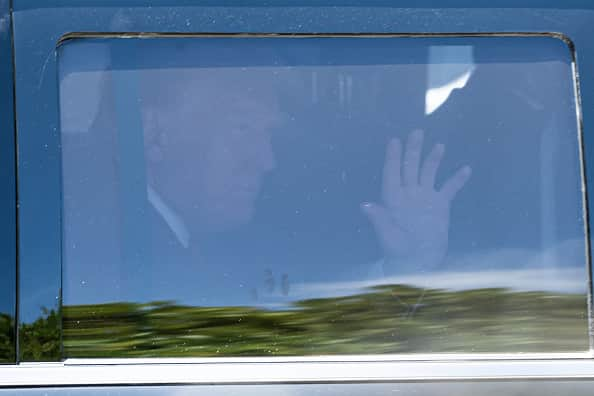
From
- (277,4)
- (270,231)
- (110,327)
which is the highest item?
(277,4)

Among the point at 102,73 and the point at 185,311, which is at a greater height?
the point at 102,73

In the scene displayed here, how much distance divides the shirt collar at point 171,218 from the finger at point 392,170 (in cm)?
49

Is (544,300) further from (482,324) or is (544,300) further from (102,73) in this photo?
(102,73)

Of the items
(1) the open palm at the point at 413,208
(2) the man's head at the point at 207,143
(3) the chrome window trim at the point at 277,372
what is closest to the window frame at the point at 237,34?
(3) the chrome window trim at the point at 277,372

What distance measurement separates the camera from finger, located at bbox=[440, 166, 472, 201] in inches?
82.6

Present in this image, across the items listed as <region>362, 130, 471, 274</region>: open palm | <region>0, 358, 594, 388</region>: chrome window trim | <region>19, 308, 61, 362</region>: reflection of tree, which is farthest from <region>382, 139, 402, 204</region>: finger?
<region>19, 308, 61, 362</region>: reflection of tree

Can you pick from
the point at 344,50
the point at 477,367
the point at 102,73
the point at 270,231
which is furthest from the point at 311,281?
the point at 102,73

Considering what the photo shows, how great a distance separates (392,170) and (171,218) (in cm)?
54

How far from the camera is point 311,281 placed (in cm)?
205

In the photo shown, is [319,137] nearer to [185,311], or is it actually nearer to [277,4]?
[277,4]

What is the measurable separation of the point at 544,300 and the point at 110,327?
1.02 metres

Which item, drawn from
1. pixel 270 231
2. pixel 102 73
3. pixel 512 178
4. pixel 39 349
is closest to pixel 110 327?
pixel 39 349

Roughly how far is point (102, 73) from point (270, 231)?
55 cm

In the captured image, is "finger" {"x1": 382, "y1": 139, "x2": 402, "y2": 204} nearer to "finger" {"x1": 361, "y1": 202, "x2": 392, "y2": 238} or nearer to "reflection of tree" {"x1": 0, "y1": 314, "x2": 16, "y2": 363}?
"finger" {"x1": 361, "y1": 202, "x2": 392, "y2": 238}
